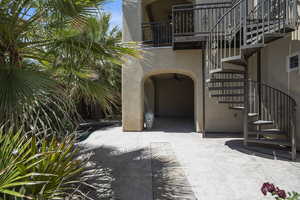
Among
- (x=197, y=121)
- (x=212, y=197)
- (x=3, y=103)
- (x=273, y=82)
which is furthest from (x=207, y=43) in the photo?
(x=3, y=103)

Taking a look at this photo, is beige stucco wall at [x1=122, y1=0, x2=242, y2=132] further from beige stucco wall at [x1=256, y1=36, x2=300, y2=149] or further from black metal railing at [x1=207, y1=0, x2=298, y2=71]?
beige stucco wall at [x1=256, y1=36, x2=300, y2=149]

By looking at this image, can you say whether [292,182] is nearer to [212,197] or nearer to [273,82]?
[212,197]

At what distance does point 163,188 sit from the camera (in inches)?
113

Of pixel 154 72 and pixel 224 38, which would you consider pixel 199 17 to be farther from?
pixel 154 72

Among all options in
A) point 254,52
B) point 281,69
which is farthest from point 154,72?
point 281,69

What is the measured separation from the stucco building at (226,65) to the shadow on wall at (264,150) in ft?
0.85

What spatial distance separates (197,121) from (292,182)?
4291 millimetres

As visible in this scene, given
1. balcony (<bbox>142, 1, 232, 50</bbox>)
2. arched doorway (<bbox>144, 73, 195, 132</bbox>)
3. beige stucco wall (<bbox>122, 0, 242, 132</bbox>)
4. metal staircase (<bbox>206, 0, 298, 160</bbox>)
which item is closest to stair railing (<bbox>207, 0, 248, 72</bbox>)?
metal staircase (<bbox>206, 0, 298, 160</bbox>)

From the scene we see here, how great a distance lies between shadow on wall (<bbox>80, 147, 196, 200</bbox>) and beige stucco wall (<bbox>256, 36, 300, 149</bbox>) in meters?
3.86

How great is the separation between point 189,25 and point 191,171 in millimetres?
6668

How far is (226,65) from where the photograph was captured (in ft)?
23.9

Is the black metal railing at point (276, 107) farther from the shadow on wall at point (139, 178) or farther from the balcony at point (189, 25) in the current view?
the shadow on wall at point (139, 178)

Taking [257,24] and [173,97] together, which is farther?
[173,97]

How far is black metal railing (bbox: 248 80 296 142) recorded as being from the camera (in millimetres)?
4500
